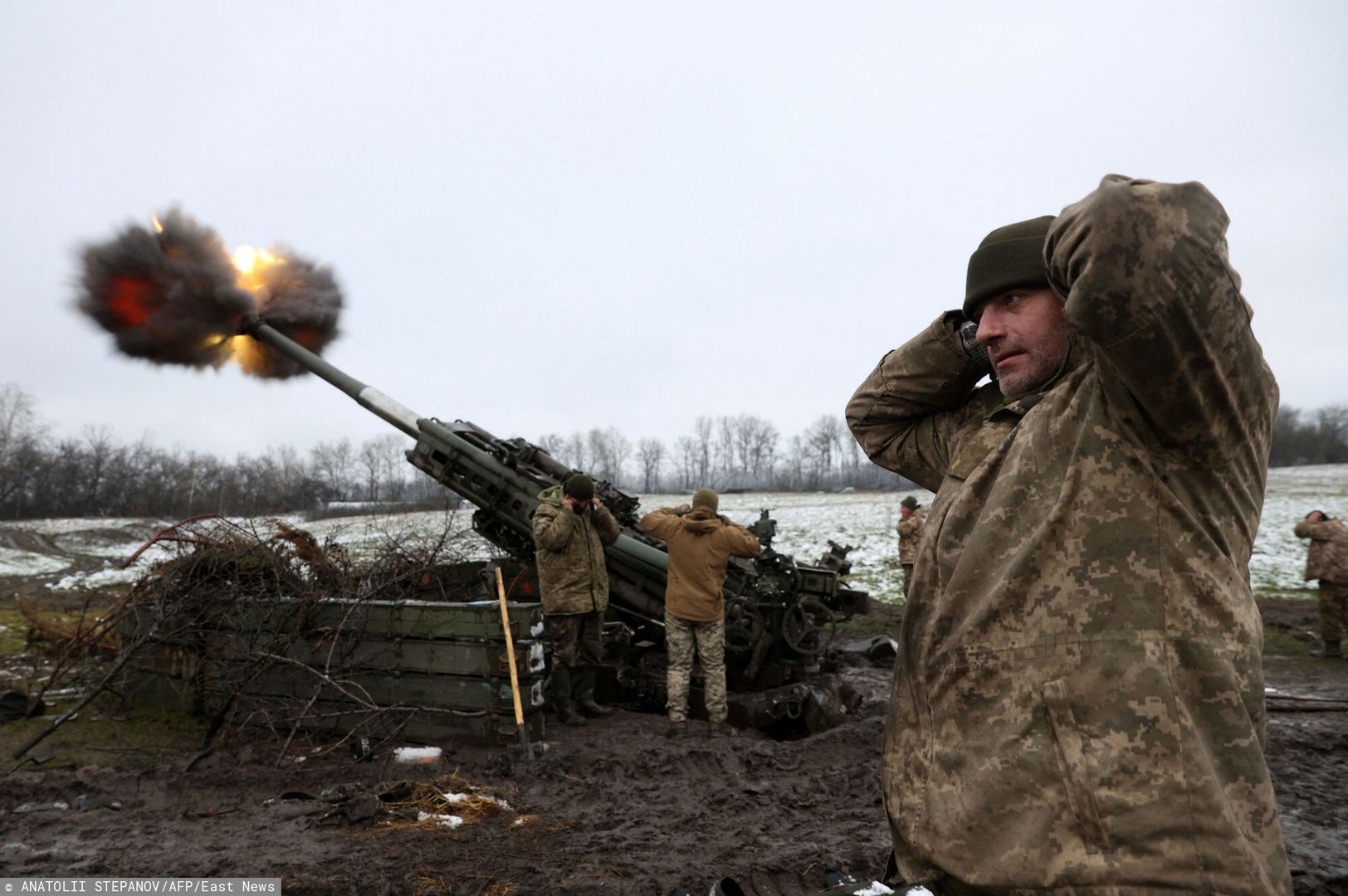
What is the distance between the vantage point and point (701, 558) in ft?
25.1

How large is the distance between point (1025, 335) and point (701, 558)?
19.7 feet

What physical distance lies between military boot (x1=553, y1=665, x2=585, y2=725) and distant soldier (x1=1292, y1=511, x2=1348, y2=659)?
9.74m

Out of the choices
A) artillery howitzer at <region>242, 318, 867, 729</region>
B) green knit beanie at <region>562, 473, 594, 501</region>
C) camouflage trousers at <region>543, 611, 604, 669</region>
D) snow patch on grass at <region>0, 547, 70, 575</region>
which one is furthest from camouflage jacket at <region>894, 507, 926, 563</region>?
snow patch on grass at <region>0, 547, 70, 575</region>

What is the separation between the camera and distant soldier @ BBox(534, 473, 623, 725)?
765cm

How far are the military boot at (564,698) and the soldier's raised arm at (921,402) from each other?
5.72 meters

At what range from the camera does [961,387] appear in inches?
88.9

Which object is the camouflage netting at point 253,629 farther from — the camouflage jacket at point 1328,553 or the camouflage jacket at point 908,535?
the camouflage jacket at point 1328,553

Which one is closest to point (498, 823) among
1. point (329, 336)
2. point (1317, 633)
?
point (329, 336)

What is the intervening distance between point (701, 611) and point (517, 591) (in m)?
2.70

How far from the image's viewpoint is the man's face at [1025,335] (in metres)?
1.80

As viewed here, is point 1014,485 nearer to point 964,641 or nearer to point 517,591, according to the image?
point 964,641

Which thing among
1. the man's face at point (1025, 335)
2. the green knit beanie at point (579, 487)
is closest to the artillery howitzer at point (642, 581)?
the green knit beanie at point (579, 487)

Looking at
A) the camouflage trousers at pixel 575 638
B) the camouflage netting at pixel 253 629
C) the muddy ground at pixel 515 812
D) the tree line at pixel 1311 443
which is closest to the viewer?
the muddy ground at pixel 515 812

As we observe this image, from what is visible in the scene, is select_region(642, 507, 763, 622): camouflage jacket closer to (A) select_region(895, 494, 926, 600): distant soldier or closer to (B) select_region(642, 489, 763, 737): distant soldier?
(B) select_region(642, 489, 763, 737): distant soldier
